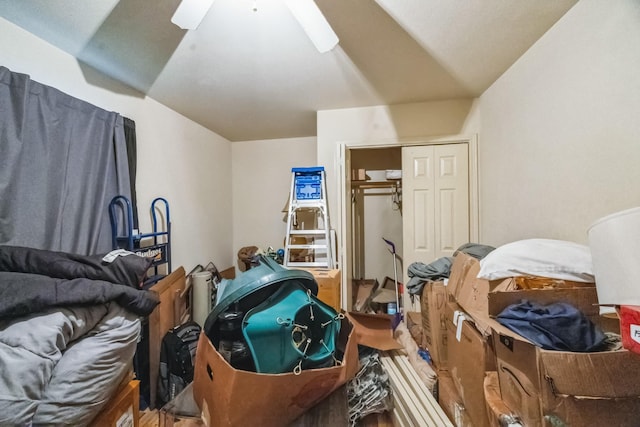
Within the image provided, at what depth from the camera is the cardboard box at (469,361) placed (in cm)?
114

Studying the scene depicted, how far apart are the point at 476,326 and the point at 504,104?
5.30 ft

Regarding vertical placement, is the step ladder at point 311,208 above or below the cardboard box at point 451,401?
above

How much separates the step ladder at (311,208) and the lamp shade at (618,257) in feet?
6.17

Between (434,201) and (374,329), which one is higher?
(434,201)

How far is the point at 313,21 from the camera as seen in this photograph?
1.08m

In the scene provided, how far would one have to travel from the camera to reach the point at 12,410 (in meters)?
0.75

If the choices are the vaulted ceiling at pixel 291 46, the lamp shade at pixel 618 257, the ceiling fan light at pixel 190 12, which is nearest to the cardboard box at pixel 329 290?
the lamp shade at pixel 618 257

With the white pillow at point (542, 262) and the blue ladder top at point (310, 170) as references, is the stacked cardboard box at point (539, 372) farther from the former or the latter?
the blue ladder top at point (310, 170)

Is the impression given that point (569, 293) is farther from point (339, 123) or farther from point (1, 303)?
point (339, 123)

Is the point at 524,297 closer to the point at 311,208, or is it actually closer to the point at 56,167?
the point at 311,208

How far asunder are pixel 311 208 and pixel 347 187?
1.43 ft

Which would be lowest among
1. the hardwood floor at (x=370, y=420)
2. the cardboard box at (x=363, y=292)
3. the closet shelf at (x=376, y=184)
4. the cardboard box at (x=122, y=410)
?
the hardwood floor at (x=370, y=420)

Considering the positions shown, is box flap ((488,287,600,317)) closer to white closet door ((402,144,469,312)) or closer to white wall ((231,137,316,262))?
white closet door ((402,144,469,312))

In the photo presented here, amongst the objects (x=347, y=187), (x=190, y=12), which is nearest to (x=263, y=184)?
(x=347, y=187)
